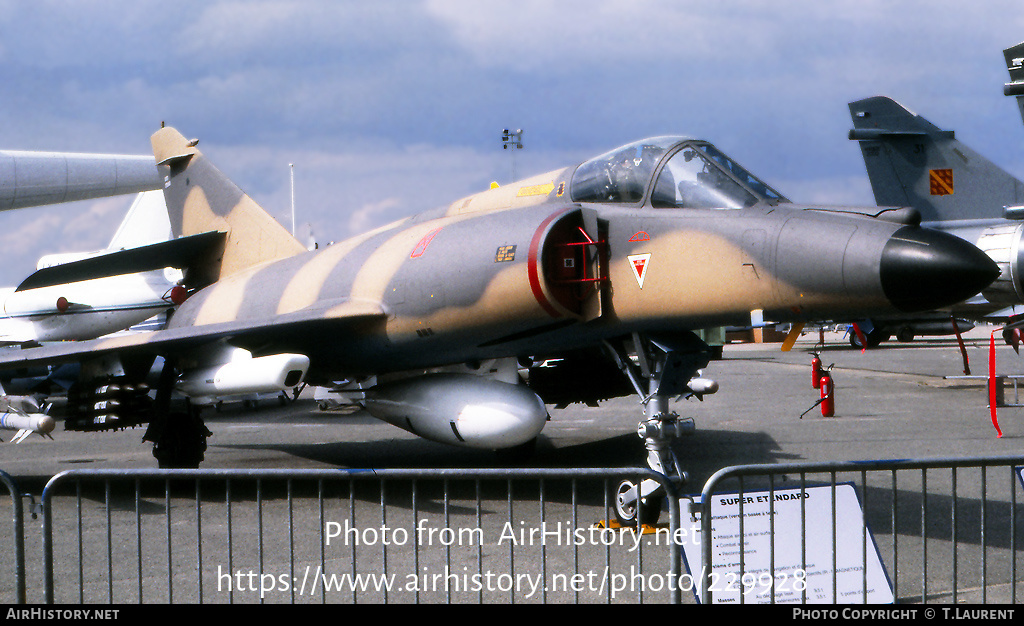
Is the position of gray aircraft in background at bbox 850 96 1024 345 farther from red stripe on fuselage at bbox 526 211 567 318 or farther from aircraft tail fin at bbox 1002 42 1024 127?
red stripe on fuselage at bbox 526 211 567 318

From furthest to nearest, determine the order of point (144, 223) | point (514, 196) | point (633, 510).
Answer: point (144, 223)
point (514, 196)
point (633, 510)

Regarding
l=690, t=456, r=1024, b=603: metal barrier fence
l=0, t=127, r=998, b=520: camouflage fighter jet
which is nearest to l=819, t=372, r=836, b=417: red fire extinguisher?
l=0, t=127, r=998, b=520: camouflage fighter jet

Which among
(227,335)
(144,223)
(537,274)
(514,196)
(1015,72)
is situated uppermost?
(144,223)

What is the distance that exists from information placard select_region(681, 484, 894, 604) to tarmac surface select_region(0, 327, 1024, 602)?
213 mm

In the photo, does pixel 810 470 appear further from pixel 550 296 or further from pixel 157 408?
pixel 157 408

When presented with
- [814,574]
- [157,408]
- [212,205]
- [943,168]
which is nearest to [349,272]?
[157,408]

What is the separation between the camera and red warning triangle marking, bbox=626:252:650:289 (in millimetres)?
6168

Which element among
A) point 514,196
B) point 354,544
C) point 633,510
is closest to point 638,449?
point 514,196

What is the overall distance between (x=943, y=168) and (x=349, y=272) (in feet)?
40.1

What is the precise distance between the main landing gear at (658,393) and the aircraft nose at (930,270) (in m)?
1.62

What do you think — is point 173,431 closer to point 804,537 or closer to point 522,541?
point 522,541

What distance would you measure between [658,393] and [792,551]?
251 centimetres

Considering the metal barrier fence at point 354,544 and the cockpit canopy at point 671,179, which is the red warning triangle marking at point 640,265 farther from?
the metal barrier fence at point 354,544

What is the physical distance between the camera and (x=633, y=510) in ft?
19.6
